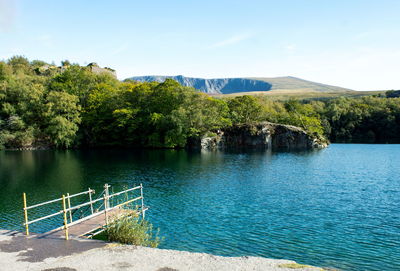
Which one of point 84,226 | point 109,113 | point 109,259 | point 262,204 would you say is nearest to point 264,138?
point 109,113

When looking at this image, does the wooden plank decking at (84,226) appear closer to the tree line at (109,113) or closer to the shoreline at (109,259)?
the shoreline at (109,259)

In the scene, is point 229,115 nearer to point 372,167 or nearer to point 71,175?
point 372,167

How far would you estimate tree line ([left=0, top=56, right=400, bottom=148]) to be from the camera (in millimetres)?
80688

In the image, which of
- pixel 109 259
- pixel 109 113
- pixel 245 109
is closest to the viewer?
pixel 109 259

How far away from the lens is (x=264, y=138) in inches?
3273

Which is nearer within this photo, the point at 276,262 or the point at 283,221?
the point at 276,262

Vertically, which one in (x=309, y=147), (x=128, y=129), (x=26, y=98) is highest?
(x=26, y=98)

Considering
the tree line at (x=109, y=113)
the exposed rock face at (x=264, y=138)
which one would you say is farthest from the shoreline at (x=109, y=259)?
the exposed rock face at (x=264, y=138)

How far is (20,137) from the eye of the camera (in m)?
84.1

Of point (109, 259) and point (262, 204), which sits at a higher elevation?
point (109, 259)

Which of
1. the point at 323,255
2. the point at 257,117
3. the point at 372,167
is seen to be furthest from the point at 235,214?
the point at 257,117

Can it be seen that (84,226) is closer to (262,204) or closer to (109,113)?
(262,204)

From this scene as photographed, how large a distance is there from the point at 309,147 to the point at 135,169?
51.7m

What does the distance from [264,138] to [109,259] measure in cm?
7395
